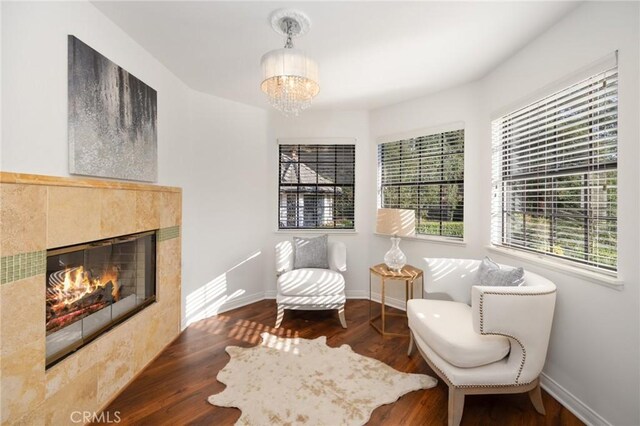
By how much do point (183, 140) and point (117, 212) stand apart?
120 centimetres

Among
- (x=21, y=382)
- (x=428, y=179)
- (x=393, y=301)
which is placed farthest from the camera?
(x=393, y=301)

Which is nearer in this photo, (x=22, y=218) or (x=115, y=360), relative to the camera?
(x=22, y=218)

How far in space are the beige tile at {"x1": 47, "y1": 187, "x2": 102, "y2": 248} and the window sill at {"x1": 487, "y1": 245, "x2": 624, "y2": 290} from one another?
119 inches

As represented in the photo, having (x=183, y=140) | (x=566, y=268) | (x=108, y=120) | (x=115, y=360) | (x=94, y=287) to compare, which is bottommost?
(x=115, y=360)

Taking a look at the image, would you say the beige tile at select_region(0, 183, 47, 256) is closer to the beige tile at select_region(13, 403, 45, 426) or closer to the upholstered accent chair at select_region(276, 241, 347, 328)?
the beige tile at select_region(13, 403, 45, 426)

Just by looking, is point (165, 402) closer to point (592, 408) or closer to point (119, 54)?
point (119, 54)

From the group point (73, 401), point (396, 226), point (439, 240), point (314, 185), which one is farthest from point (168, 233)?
point (439, 240)

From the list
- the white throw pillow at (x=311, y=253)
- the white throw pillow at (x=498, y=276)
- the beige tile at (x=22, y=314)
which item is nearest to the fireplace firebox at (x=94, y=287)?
the beige tile at (x=22, y=314)

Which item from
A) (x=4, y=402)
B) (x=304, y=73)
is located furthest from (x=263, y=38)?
(x=4, y=402)

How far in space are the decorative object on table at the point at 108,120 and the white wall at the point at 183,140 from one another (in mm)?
59

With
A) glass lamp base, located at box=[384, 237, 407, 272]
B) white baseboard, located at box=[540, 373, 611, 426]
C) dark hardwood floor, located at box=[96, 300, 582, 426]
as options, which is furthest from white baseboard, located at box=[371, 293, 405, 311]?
white baseboard, located at box=[540, 373, 611, 426]

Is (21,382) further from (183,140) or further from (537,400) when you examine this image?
(537,400)

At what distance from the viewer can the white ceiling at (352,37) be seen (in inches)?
67.8

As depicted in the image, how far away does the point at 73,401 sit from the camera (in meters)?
1.51
